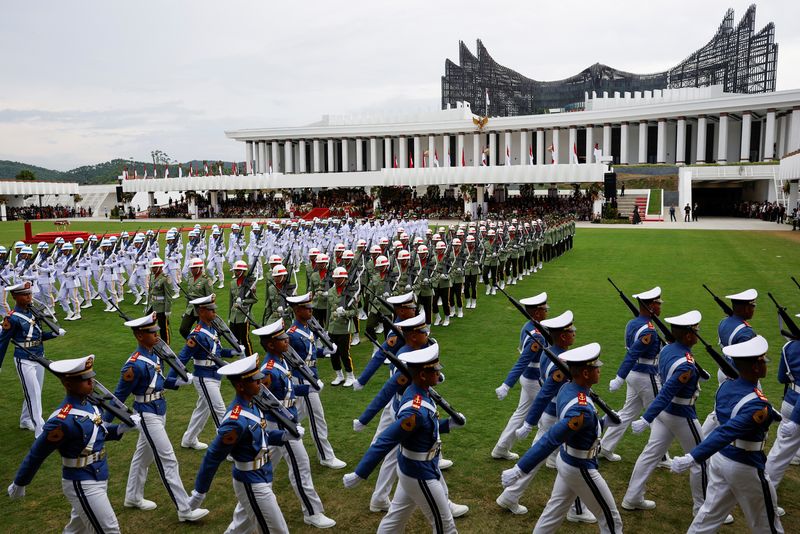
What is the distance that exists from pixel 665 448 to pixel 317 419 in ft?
12.3

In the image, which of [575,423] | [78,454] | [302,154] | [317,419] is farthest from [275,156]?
[575,423]

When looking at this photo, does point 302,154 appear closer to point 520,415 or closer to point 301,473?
point 520,415

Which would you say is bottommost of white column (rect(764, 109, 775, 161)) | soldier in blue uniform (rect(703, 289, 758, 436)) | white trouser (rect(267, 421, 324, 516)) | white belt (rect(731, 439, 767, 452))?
white trouser (rect(267, 421, 324, 516))

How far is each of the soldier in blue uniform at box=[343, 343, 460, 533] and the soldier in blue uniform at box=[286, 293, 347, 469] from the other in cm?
187

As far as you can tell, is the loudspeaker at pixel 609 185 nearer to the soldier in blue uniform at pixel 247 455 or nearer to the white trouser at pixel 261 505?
the soldier in blue uniform at pixel 247 455

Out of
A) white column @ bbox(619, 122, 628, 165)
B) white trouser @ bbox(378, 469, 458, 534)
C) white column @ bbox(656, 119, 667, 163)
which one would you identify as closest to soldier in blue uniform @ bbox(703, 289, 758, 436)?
white trouser @ bbox(378, 469, 458, 534)

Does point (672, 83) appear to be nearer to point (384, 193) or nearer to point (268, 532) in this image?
point (384, 193)

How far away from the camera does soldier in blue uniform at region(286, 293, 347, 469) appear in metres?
7.05

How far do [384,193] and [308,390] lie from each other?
187 ft

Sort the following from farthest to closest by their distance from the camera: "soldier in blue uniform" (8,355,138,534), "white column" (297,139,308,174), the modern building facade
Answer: the modern building facade, "white column" (297,139,308,174), "soldier in blue uniform" (8,355,138,534)

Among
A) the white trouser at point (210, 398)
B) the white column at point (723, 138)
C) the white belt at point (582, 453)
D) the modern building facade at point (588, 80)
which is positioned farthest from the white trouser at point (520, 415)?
the modern building facade at point (588, 80)

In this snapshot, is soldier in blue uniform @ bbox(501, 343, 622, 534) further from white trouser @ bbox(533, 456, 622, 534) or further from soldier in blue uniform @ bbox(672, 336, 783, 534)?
soldier in blue uniform @ bbox(672, 336, 783, 534)

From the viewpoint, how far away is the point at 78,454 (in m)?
5.00

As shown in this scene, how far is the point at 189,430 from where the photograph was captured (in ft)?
25.6
